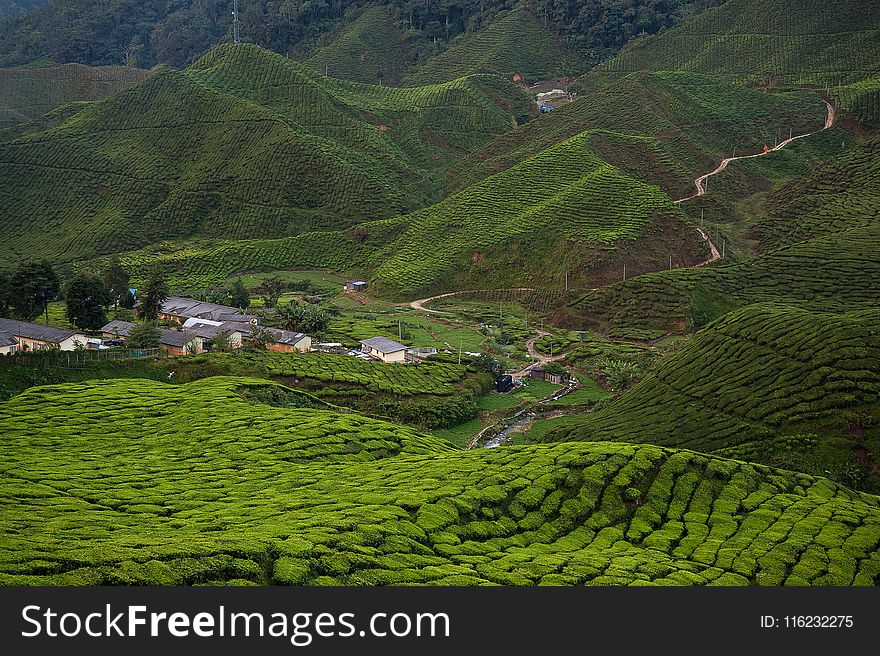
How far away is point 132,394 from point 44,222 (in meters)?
79.0

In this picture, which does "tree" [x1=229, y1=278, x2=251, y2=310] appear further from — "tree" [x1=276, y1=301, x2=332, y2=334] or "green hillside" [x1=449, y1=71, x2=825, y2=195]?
"green hillside" [x1=449, y1=71, x2=825, y2=195]

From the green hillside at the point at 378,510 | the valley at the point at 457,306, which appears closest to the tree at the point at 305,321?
the valley at the point at 457,306

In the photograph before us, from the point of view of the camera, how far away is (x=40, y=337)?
64.4 meters

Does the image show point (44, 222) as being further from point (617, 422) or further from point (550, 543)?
point (550, 543)

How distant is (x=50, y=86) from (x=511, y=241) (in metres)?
121

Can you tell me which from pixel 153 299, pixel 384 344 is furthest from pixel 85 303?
pixel 384 344

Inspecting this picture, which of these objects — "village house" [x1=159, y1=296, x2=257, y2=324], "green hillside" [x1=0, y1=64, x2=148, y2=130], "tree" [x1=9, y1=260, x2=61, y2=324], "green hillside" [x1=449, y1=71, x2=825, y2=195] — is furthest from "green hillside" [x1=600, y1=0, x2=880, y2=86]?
"tree" [x1=9, y1=260, x2=61, y2=324]

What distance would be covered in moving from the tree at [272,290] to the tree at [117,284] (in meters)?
12.9

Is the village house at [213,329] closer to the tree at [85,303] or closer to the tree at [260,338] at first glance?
the tree at [260,338]

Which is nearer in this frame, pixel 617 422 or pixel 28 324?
pixel 617 422

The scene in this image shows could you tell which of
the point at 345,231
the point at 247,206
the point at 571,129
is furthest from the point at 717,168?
the point at 247,206

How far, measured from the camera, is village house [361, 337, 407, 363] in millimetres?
71812

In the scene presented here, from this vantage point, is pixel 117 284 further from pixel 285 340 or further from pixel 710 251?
pixel 710 251

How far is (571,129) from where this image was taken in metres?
129
